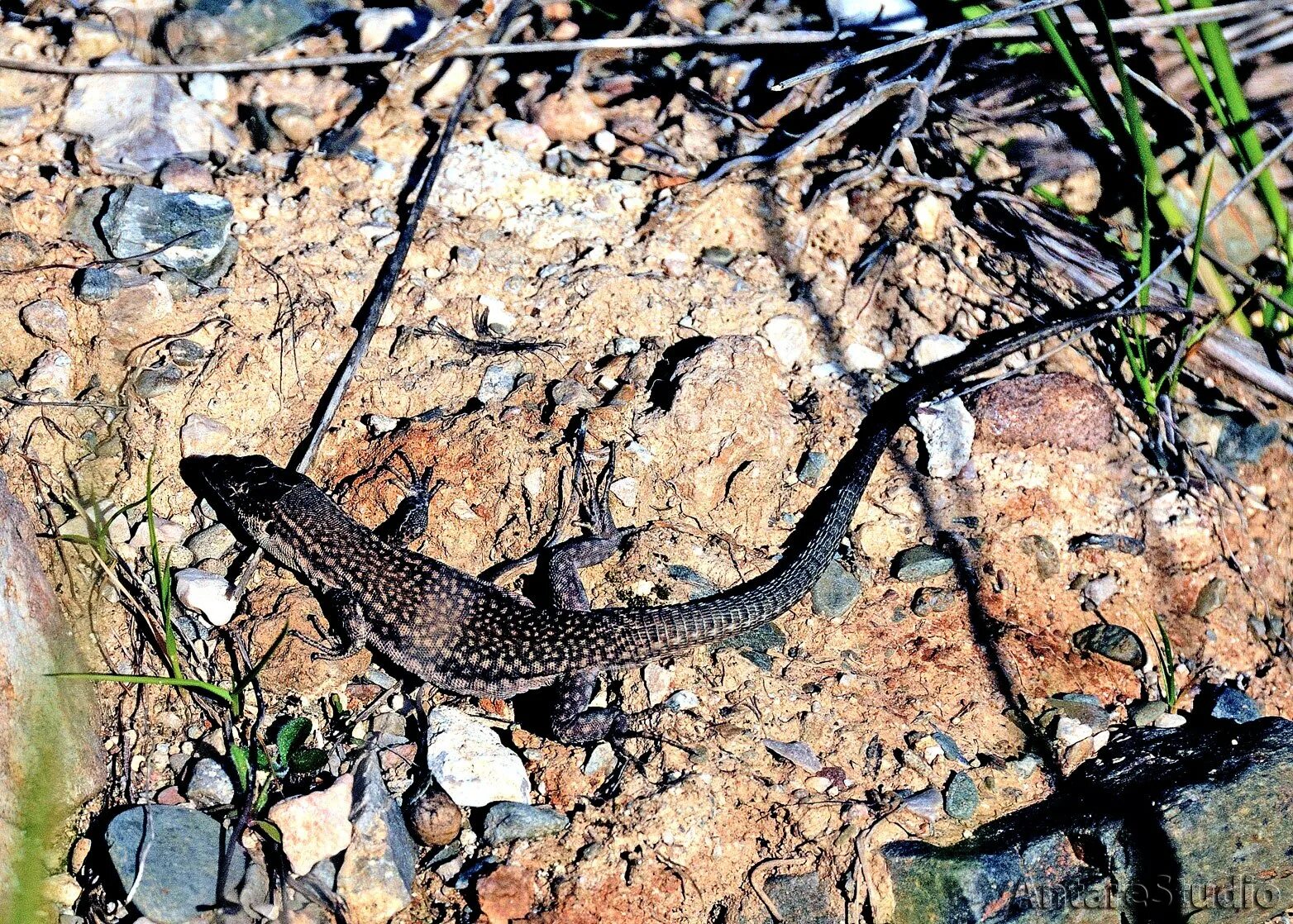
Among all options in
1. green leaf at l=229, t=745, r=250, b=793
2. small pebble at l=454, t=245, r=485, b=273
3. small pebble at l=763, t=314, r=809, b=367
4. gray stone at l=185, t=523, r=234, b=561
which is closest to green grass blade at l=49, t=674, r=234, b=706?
green leaf at l=229, t=745, r=250, b=793

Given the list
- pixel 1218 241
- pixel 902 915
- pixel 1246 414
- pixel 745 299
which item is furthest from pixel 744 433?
pixel 1218 241

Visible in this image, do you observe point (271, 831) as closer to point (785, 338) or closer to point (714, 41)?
point (785, 338)

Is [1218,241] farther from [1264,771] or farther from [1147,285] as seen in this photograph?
[1264,771]

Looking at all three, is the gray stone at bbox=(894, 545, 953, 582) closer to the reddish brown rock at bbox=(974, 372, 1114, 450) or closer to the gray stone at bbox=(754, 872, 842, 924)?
the reddish brown rock at bbox=(974, 372, 1114, 450)

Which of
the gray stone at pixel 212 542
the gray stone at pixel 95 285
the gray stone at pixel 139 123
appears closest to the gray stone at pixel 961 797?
the gray stone at pixel 212 542

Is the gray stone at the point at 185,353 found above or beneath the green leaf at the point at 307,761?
above

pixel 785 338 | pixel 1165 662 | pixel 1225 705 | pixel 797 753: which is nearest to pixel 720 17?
pixel 785 338

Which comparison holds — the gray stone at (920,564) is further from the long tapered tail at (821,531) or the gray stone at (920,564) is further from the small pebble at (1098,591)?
the small pebble at (1098,591)
